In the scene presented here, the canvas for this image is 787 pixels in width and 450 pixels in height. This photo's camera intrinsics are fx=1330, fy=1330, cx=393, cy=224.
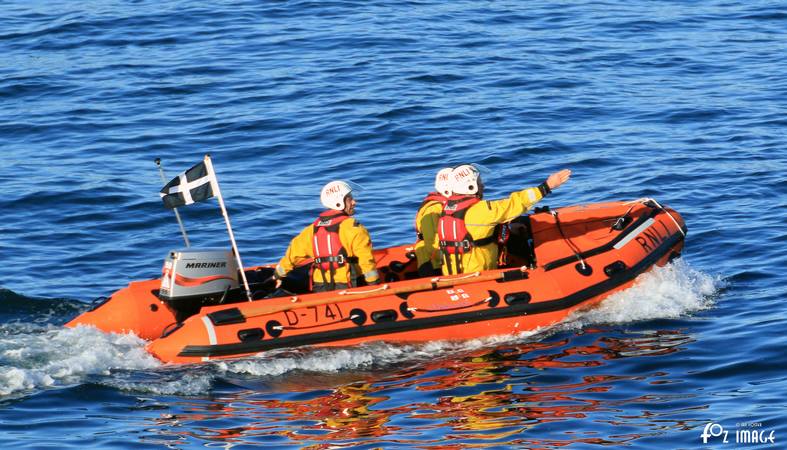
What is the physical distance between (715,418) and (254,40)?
1529cm

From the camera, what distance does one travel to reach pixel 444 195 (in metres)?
12.1

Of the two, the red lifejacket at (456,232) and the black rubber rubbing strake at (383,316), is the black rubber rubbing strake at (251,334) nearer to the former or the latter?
the black rubber rubbing strake at (383,316)

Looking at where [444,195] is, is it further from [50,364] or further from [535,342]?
[50,364]

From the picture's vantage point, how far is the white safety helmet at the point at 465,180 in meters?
11.6

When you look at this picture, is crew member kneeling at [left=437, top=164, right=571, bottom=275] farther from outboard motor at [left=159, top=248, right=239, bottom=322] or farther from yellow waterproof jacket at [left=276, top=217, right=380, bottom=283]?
outboard motor at [left=159, top=248, right=239, bottom=322]

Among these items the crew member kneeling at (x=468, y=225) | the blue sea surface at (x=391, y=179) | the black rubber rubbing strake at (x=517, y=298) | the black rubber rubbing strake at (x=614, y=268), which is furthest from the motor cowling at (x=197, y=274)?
the black rubber rubbing strake at (x=614, y=268)

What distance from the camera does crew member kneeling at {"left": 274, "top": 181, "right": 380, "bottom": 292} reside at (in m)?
11.3

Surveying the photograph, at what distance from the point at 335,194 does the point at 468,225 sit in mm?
1207

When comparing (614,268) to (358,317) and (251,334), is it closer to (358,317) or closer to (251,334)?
(358,317)

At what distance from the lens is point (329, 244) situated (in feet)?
37.1

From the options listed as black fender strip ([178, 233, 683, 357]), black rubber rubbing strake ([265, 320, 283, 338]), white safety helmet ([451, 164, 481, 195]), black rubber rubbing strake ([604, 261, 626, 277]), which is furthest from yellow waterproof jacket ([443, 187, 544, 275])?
black rubber rubbing strake ([265, 320, 283, 338])

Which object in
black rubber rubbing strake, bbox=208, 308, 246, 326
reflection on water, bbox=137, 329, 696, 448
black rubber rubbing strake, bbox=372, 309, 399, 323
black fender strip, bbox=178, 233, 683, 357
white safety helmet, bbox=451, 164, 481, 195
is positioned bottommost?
reflection on water, bbox=137, 329, 696, 448

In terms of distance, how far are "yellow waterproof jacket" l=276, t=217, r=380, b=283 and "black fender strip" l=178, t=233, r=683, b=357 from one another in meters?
0.54

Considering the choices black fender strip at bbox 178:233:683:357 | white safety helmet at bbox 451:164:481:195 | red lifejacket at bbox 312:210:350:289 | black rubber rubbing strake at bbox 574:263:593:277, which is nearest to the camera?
black fender strip at bbox 178:233:683:357
